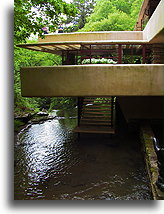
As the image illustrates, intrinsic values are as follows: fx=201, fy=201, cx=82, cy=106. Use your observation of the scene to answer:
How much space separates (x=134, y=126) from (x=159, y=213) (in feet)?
22.6

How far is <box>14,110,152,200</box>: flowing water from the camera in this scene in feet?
17.2

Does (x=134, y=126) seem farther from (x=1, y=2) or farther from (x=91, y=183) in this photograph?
(x=1, y=2)

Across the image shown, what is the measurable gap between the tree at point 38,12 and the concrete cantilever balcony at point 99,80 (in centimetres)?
180

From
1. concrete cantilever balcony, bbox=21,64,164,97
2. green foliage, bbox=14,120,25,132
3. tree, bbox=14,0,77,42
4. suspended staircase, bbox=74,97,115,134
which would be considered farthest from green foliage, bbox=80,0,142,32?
concrete cantilever balcony, bbox=21,64,164,97

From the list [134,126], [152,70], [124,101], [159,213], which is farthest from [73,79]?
[134,126]

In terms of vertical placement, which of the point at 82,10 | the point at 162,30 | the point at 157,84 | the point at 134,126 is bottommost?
the point at 134,126

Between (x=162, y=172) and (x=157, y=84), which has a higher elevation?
(x=157, y=84)

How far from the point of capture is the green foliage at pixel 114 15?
14214 millimetres

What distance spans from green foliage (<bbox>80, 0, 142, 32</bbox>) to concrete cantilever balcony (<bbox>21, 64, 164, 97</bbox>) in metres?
9.63

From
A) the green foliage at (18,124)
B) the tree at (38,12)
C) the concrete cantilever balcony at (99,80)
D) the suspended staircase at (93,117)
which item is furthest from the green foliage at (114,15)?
the concrete cantilever balcony at (99,80)

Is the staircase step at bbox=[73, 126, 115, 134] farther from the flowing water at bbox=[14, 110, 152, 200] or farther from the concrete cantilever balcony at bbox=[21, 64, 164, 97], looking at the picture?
the concrete cantilever balcony at bbox=[21, 64, 164, 97]

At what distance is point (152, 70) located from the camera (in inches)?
210

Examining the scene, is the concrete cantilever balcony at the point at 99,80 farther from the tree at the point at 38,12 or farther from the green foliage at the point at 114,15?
the green foliage at the point at 114,15

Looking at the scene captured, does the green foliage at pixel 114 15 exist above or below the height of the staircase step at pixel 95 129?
above
